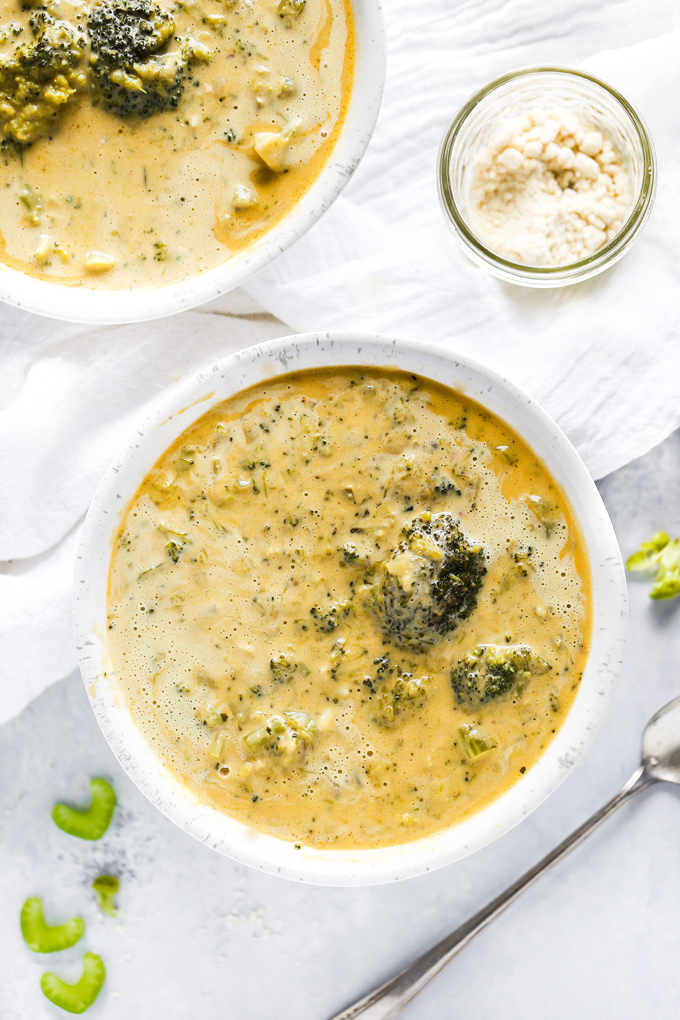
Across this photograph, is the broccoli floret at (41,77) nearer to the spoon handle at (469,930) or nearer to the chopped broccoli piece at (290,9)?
the chopped broccoli piece at (290,9)

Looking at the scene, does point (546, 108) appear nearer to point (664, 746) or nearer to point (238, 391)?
point (238, 391)

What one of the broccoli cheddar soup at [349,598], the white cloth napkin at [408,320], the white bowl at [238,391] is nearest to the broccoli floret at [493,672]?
the broccoli cheddar soup at [349,598]

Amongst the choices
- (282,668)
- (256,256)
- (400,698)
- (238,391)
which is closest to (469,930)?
(400,698)

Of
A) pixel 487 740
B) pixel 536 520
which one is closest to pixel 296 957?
pixel 487 740

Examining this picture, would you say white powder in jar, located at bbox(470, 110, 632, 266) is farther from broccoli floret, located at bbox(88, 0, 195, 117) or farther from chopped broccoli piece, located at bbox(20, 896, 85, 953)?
chopped broccoli piece, located at bbox(20, 896, 85, 953)

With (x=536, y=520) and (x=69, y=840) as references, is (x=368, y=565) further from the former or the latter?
A: (x=69, y=840)

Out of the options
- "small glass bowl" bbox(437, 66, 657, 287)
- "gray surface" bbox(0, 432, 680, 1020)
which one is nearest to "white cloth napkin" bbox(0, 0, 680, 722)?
"small glass bowl" bbox(437, 66, 657, 287)

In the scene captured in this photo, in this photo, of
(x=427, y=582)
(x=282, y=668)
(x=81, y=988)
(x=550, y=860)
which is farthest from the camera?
(x=81, y=988)
